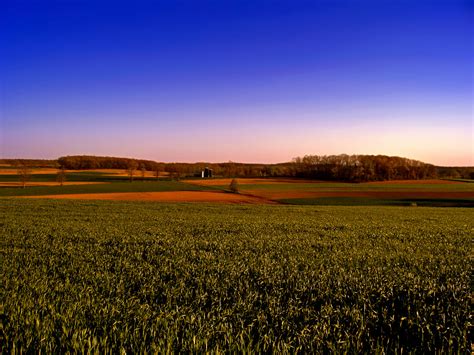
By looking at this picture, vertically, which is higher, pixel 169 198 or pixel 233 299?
pixel 233 299

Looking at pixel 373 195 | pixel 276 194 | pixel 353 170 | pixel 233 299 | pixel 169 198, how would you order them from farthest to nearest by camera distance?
pixel 353 170 < pixel 276 194 < pixel 373 195 < pixel 169 198 < pixel 233 299

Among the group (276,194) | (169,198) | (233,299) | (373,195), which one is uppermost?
(233,299)

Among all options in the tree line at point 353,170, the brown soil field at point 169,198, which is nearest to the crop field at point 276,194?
the brown soil field at point 169,198

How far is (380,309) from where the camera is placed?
522 centimetres

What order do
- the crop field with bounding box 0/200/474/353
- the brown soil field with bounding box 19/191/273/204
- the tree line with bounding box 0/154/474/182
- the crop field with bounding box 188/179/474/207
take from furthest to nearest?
the tree line with bounding box 0/154/474/182 → the brown soil field with bounding box 19/191/273/204 → the crop field with bounding box 188/179/474/207 → the crop field with bounding box 0/200/474/353

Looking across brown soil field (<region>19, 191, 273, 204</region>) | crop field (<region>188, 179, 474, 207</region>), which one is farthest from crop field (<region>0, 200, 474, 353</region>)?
crop field (<region>188, 179, 474, 207</region>)

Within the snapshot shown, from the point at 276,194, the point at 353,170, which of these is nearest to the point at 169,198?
the point at 276,194

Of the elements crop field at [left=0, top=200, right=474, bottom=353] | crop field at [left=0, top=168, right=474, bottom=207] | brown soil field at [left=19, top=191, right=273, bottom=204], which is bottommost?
brown soil field at [left=19, top=191, right=273, bottom=204]

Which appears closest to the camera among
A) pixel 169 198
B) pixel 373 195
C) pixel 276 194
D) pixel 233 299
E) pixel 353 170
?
pixel 233 299

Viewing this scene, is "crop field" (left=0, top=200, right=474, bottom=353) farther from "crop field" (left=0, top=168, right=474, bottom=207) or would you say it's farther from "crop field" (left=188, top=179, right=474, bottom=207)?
"crop field" (left=188, top=179, right=474, bottom=207)

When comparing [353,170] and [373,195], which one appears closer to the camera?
[373,195]

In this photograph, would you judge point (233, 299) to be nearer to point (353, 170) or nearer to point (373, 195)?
point (373, 195)

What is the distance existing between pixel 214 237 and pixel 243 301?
786 cm

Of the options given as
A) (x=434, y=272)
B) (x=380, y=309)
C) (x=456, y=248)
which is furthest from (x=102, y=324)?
(x=456, y=248)
